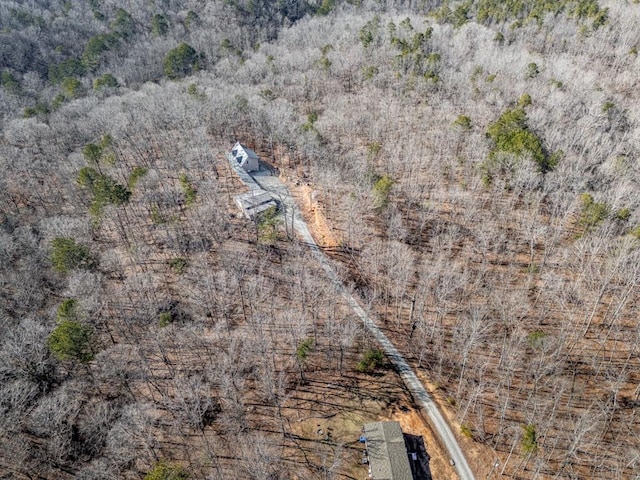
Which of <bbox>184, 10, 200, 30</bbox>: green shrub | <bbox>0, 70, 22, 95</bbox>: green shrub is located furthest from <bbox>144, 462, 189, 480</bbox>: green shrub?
<bbox>184, 10, 200, 30</bbox>: green shrub

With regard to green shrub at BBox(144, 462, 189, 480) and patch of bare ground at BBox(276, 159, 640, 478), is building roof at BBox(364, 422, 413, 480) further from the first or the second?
green shrub at BBox(144, 462, 189, 480)

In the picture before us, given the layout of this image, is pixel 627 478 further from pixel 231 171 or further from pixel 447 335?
pixel 231 171

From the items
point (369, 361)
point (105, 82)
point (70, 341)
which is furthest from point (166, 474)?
point (105, 82)

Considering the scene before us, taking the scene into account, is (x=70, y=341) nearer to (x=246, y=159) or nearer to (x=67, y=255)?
(x=67, y=255)

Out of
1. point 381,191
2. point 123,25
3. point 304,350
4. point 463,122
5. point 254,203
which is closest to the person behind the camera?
point 304,350

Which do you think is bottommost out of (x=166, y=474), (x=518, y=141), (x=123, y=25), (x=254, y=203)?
(x=166, y=474)
